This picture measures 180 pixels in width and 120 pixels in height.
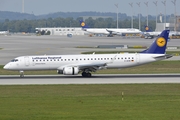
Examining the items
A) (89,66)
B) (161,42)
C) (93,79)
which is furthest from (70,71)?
(161,42)

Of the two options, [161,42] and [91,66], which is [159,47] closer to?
[161,42]

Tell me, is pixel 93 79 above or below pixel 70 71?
below

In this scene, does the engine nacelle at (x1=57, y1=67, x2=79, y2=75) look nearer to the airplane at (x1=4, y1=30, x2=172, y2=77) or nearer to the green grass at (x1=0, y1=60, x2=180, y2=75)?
the airplane at (x1=4, y1=30, x2=172, y2=77)

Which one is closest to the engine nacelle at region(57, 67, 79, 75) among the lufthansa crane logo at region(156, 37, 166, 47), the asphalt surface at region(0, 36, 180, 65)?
the lufthansa crane logo at region(156, 37, 166, 47)

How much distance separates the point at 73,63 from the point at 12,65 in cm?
663

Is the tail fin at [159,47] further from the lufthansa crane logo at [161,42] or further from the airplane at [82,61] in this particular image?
the airplane at [82,61]

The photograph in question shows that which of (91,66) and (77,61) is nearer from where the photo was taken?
(91,66)

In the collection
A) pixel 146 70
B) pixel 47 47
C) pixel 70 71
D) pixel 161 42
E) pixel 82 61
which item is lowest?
pixel 146 70
